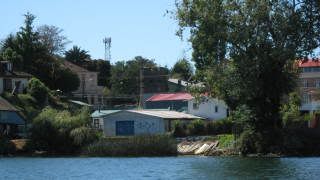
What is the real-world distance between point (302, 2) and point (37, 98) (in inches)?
2207

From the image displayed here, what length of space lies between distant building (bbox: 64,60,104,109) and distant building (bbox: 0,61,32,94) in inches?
1069

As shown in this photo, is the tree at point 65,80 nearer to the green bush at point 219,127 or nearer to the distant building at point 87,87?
the distant building at point 87,87

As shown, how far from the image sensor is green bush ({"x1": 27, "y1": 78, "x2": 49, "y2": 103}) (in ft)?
375

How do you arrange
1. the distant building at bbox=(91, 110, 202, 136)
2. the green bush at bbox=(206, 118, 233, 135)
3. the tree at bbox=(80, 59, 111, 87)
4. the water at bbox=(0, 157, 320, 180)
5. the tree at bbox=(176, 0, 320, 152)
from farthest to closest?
the tree at bbox=(80, 59, 111, 87)
the distant building at bbox=(91, 110, 202, 136)
the green bush at bbox=(206, 118, 233, 135)
the tree at bbox=(176, 0, 320, 152)
the water at bbox=(0, 157, 320, 180)

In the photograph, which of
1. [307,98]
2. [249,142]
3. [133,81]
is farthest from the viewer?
[133,81]

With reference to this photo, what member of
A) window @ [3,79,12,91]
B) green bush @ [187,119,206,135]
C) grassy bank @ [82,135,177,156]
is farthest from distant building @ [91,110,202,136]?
grassy bank @ [82,135,177,156]

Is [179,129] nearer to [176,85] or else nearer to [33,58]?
[33,58]

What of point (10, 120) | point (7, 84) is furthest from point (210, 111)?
point (10, 120)

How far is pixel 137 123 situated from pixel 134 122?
53cm

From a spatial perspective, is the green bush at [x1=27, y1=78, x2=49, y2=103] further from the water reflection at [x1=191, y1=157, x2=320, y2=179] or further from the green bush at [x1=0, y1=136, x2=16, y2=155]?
the water reflection at [x1=191, y1=157, x2=320, y2=179]

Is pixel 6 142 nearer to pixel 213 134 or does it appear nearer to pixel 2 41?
pixel 213 134

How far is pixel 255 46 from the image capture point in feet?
233

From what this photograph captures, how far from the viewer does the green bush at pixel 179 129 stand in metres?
98.4

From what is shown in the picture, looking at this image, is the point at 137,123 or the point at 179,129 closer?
the point at 179,129
